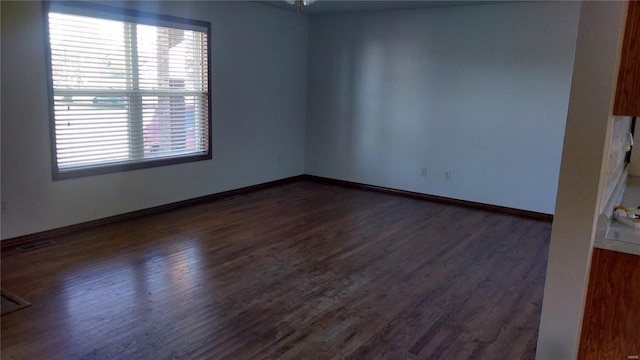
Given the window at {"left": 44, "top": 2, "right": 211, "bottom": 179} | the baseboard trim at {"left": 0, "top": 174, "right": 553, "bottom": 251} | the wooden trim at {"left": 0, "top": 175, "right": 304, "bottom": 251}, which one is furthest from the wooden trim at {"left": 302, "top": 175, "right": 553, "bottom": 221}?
the window at {"left": 44, "top": 2, "right": 211, "bottom": 179}

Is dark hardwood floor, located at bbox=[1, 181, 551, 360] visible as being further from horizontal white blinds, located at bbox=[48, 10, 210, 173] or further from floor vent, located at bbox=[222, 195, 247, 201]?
horizontal white blinds, located at bbox=[48, 10, 210, 173]

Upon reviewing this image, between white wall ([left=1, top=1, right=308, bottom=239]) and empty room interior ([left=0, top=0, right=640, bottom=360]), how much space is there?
0.02 m

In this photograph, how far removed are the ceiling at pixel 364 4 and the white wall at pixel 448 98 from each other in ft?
0.52

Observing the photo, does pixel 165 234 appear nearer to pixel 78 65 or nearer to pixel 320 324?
pixel 78 65

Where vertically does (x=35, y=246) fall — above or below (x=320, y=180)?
below

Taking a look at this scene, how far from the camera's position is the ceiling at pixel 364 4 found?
541 centimetres

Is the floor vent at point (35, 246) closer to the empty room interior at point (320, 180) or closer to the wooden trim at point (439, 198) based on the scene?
the empty room interior at point (320, 180)

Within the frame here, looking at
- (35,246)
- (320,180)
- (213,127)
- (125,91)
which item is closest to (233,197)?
(213,127)

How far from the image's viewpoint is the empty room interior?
2.13m

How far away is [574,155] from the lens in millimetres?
1882

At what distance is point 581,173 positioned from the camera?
188 centimetres

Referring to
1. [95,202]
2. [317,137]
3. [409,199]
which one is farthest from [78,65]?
[409,199]

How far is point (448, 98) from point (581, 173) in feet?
13.4

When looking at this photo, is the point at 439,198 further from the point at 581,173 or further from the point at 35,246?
the point at 35,246
